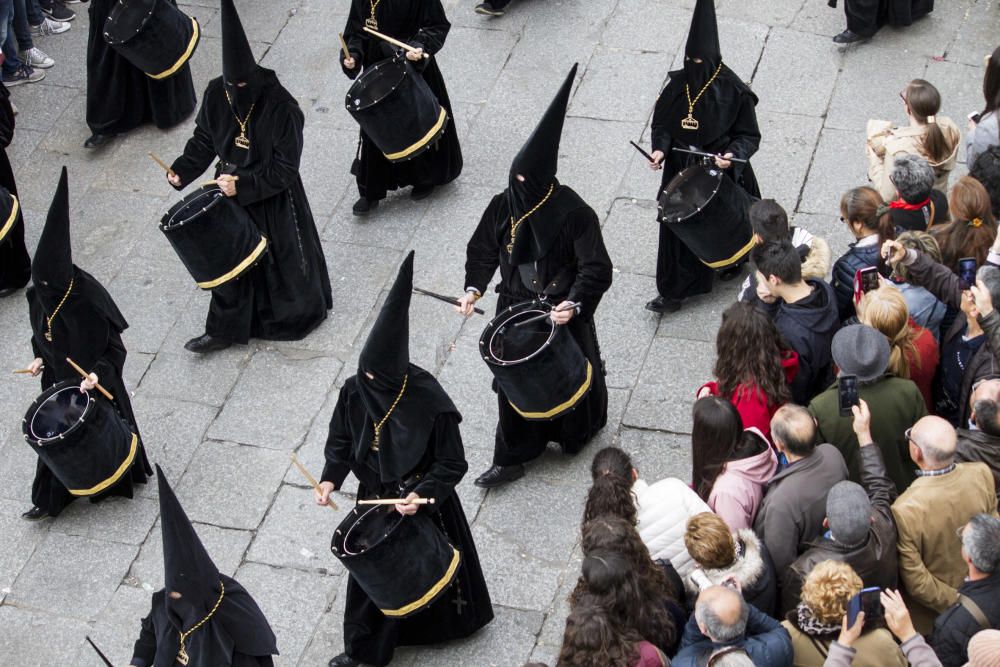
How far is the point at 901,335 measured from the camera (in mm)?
6152

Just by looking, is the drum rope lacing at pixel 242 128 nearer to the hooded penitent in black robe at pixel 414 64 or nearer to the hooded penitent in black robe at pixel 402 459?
the hooded penitent in black robe at pixel 414 64

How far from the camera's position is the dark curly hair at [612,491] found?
5.58 m

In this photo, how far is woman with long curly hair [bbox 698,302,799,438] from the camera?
6199 mm

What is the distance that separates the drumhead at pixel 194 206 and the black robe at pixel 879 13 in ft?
15.3

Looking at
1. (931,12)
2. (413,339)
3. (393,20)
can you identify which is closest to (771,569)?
(413,339)

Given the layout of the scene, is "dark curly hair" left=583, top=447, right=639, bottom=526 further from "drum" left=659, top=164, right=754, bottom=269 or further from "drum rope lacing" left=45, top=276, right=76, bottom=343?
"drum rope lacing" left=45, top=276, right=76, bottom=343

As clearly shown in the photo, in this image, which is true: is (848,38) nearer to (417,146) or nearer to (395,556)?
(417,146)

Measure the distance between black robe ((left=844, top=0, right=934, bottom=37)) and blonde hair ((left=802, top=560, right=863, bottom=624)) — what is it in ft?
19.3

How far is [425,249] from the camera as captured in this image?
30.0 feet

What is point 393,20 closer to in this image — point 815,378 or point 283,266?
point 283,266

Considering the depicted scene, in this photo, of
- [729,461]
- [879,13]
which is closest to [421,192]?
[879,13]

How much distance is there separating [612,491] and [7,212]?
201 inches

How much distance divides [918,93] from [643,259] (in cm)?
204

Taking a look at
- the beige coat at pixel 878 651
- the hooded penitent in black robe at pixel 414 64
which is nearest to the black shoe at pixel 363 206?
the hooded penitent in black robe at pixel 414 64
